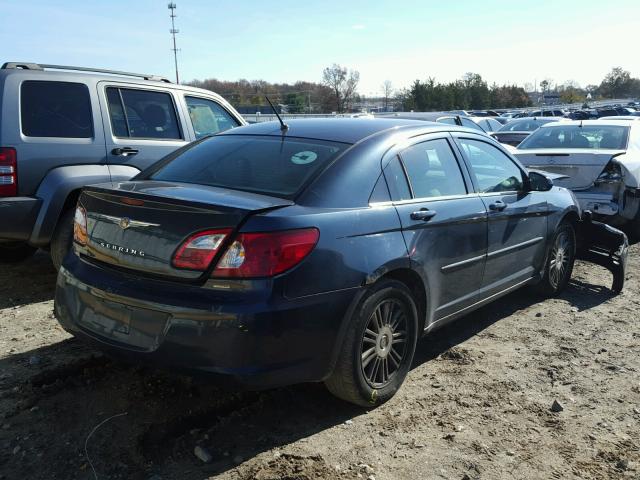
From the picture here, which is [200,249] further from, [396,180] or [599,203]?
[599,203]

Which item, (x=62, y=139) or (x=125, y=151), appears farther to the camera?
(x=125, y=151)

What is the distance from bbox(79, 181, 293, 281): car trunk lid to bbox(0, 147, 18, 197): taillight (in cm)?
210

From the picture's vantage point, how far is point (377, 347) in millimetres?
3383

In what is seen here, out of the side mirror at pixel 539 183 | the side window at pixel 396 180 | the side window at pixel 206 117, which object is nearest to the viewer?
the side window at pixel 396 180

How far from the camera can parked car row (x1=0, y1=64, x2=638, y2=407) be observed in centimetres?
278

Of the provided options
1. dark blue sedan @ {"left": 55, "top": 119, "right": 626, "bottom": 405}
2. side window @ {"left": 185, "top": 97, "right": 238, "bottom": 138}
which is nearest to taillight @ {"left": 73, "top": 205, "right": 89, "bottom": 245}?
dark blue sedan @ {"left": 55, "top": 119, "right": 626, "bottom": 405}

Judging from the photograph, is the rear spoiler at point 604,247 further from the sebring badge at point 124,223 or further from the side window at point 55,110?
the side window at point 55,110

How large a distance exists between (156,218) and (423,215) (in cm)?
163

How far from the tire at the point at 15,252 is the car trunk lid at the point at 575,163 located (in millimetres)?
6361

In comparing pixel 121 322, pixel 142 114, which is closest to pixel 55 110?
pixel 142 114

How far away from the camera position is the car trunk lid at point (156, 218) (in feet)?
9.30

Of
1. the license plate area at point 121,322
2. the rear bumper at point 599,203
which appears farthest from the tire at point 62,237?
the rear bumper at point 599,203

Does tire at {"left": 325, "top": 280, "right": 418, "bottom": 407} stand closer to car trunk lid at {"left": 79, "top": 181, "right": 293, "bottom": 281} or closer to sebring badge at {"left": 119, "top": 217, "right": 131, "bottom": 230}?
car trunk lid at {"left": 79, "top": 181, "right": 293, "bottom": 281}

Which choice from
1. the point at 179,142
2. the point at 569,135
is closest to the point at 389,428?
the point at 179,142
